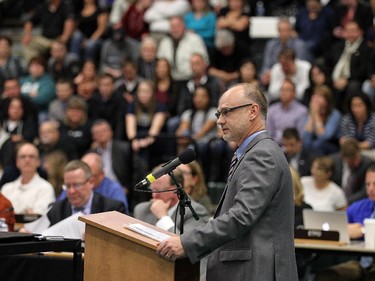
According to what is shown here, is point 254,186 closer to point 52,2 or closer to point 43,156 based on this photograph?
point 43,156

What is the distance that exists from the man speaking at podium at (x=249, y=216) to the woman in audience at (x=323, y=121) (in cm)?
667

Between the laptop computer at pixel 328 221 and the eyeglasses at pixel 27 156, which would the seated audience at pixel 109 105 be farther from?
the laptop computer at pixel 328 221

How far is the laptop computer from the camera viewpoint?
8461mm

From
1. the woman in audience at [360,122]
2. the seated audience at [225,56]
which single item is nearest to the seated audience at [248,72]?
the seated audience at [225,56]

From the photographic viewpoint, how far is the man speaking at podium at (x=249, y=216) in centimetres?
530

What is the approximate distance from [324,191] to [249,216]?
17.8ft

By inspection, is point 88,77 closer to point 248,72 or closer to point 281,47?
point 248,72

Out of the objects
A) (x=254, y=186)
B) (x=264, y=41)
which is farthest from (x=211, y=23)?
(x=254, y=186)

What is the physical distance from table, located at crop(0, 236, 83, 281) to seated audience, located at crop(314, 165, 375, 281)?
3.32 m

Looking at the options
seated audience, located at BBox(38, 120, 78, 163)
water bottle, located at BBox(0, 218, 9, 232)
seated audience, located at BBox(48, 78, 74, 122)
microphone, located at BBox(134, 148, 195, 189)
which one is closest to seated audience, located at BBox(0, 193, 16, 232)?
water bottle, located at BBox(0, 218, 9, 232)

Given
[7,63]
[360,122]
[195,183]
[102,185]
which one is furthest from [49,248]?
[7,63]

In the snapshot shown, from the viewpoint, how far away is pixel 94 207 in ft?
28.1

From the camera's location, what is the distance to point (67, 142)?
41.9 feet

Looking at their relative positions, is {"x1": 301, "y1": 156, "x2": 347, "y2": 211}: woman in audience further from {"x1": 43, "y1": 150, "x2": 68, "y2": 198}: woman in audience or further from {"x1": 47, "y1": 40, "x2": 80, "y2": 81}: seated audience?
{"x1": 47, "y1": 40, "x2": 80, "y2": 81}: seated audience
